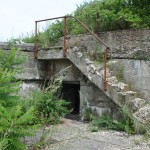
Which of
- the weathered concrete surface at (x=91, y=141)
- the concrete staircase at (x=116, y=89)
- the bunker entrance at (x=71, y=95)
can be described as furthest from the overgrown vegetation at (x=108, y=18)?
the weathered concrete surface at (x=91, y=141)

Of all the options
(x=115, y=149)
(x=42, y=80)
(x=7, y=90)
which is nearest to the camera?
(x=7, y=90)

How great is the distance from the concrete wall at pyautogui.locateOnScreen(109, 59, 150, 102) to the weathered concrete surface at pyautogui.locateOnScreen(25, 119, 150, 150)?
117 cm

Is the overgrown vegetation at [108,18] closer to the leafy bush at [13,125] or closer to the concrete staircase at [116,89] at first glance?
the concrete staircase at [116,89]

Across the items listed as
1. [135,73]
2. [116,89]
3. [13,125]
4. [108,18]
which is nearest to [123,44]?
[135,73]

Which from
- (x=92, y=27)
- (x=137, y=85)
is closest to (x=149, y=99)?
(x=137, y=85)

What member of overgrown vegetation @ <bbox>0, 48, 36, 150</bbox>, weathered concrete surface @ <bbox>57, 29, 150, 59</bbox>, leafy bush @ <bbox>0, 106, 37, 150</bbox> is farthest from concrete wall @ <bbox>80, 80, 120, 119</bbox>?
leafy bush @ <bbox>0, 106, 37, 150</bbox>

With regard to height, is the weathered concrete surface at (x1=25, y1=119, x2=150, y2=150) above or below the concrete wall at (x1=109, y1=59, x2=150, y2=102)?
below

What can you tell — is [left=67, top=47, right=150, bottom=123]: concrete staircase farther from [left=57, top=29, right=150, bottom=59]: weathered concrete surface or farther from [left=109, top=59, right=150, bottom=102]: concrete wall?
[left=57, top=29, right=150, bottom=59]: weathered concrete surface

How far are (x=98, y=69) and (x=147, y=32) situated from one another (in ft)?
4.76

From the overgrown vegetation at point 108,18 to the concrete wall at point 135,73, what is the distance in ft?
4.40

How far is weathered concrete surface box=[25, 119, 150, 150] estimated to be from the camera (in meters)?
5.69

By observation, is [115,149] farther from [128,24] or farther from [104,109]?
[128,24]

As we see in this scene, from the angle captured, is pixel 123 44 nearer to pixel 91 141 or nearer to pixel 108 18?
pixel 108 18

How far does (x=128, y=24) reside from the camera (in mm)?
9125
